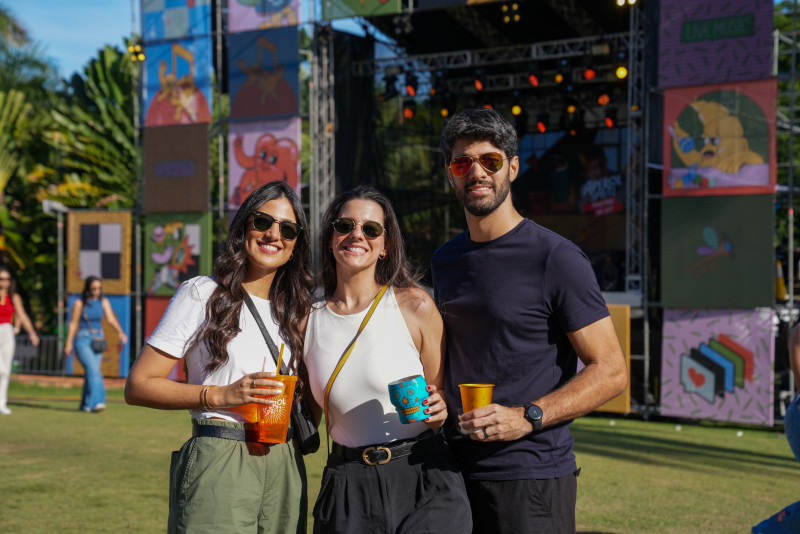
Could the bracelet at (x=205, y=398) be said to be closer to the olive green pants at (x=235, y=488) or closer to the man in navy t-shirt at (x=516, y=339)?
the olive green pants at (x=235, y=488)

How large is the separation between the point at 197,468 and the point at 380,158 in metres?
16.0

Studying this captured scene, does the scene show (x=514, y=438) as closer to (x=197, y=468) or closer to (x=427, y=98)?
(x=197, y=468)

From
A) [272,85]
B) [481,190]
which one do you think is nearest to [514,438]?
[481,190]

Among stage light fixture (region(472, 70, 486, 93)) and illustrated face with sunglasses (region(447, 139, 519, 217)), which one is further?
stage light fixture (region(472, 70, 486, 93))

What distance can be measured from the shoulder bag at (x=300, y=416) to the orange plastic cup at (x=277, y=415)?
0.15 m

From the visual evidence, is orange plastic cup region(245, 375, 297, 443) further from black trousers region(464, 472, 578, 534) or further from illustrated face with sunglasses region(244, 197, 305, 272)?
black trousers region(464, 472, 578, 534)

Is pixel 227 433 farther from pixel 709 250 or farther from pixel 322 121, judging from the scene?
pixel 322 121

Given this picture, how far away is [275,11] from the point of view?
52.1 feet

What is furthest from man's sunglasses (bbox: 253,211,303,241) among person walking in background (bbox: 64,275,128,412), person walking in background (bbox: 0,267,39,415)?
person walking in background (bbox: 64,275,128,412)

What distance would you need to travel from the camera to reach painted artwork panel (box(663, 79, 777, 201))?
39.6 ft

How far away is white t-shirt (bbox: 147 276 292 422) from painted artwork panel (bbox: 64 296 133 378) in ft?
45.9

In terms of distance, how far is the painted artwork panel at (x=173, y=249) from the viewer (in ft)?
54.5

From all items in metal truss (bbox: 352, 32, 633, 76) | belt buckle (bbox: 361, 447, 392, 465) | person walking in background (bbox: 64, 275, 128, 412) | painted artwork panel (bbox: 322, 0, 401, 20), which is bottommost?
person walking in background (bbox: 64, 275, 128, 412)

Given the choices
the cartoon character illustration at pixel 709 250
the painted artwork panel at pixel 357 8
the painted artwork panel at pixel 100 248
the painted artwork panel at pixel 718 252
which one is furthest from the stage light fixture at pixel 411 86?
the cartoon character illustration at pixel 709 250
